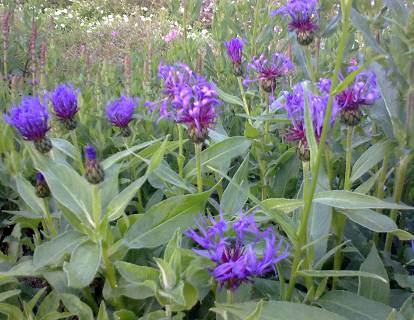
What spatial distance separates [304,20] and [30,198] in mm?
922

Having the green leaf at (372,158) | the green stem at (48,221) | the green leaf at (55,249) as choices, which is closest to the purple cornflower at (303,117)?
the green leaf at (372,158)

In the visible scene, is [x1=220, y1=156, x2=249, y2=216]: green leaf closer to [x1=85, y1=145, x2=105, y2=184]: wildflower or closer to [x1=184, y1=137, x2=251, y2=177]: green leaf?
[x1=184, y1=137, x2=251, y2=177]: green leaf

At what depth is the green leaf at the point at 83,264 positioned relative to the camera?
1.08 m

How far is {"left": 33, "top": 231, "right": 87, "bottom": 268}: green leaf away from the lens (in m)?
1.19

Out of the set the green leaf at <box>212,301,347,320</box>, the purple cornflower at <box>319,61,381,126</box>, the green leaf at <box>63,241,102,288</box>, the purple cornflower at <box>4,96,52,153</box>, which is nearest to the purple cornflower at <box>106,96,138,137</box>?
the purple cornflower at <box>4,96,52,153</box>

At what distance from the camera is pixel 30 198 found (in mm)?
1395

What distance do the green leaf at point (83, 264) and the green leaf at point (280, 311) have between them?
27 cm

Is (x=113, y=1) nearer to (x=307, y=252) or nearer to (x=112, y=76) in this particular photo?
(x=112, y=76)

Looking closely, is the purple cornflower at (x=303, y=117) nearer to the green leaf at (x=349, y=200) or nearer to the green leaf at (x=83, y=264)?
Answer: the green leaf at (x=349, y=200)

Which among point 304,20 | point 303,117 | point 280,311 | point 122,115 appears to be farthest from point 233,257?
point 304,20

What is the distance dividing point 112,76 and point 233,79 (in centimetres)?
61

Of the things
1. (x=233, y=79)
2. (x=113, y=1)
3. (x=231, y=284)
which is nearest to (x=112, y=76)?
(x=233, y=79)

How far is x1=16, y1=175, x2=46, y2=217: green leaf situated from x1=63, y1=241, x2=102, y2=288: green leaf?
24 centimetres

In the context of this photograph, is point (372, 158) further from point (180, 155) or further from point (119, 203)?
point (119, 203)
